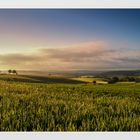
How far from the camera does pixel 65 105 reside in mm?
5398

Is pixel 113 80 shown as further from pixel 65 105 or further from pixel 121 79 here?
pixel 65 105

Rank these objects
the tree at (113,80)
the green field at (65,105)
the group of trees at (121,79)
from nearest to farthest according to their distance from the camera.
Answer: the green field at (65,105), the group of trees at (121,79), the tree at (113,80)

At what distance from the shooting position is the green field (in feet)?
14.8

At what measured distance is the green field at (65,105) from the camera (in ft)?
14.8

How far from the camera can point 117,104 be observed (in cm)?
575

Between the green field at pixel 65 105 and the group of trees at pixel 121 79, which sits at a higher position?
the group of trees at pixel 121 79

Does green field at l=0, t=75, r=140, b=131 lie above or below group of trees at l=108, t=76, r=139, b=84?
below

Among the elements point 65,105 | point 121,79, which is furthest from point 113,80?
point 65,105

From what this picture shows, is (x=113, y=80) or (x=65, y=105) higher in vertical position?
(x=113, y=80)

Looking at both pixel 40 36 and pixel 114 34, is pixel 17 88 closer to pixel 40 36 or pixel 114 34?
pixel 40 36

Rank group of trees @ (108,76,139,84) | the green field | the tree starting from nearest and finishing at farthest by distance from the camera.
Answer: the green field, group of trees @ (108,76,139,84), the tree

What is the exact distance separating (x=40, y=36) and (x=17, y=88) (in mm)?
1027

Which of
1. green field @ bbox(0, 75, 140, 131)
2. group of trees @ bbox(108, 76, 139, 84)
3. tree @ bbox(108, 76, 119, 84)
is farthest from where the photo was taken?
tree @ bbox(108, 76, 119, 84)
